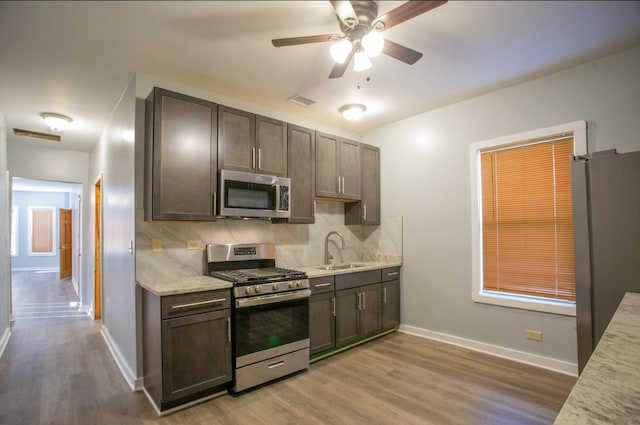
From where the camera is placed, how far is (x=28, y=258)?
10.2 m

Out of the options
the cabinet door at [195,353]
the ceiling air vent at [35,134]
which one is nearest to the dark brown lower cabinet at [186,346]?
the cabinet door at [195,353]

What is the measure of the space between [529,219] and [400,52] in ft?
7.01

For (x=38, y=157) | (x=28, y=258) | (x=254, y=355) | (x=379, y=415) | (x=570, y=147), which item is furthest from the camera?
(x=28, y=258)

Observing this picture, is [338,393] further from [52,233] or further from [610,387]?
[52,233]

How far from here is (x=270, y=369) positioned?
274 centimetres

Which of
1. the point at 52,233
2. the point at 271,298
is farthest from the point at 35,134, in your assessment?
the point at 52,233

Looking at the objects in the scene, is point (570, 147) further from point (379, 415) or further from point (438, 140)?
point (379, 415)

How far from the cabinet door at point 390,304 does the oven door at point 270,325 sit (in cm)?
123

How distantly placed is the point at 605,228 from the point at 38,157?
22.5ft

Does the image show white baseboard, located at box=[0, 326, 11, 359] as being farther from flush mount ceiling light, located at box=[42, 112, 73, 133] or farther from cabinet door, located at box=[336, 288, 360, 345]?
cabinet door, located at box=[336, 288, 360, 345]

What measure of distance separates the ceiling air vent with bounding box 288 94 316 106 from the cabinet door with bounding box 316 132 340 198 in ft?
1.13

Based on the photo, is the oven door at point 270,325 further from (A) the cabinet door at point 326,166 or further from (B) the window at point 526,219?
(B) the window at point 526,219

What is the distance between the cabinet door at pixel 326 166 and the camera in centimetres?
372

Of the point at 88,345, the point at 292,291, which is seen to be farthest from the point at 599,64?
the point at 88,345
